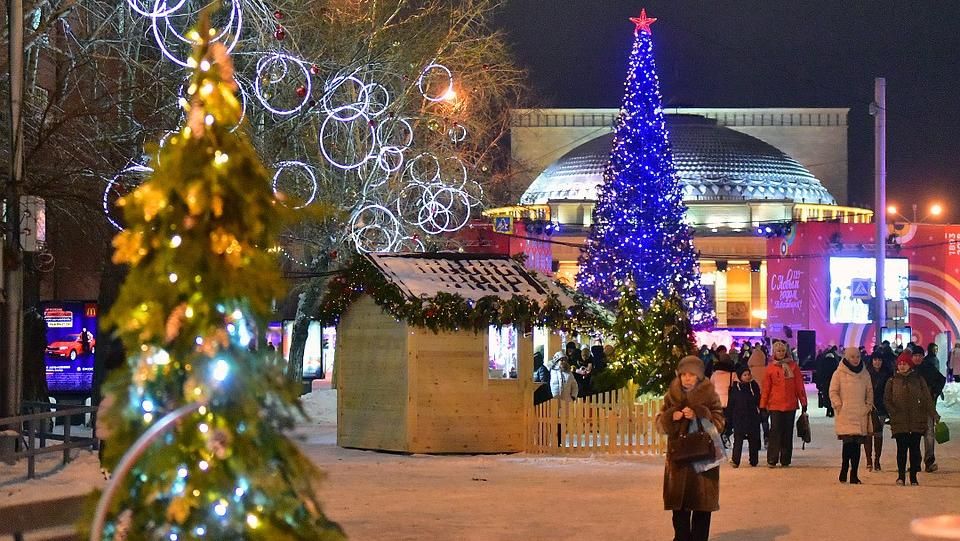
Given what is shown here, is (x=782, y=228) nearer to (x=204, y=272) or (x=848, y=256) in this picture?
(x=848, y=256)

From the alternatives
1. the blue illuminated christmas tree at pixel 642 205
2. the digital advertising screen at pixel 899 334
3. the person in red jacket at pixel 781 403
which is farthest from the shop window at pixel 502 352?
the blue illuminated christmas tree at pixel 642 205

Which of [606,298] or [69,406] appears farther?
[606,298]

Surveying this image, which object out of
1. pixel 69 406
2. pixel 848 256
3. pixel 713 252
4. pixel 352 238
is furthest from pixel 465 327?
pixel 713 252

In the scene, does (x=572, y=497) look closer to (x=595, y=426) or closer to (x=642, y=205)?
(x=595, y=426)

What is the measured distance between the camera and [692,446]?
11.0 metres

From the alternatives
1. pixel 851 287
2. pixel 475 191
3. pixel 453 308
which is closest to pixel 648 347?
pixel 453 308

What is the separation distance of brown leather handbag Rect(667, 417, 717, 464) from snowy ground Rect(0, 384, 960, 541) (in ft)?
4.75

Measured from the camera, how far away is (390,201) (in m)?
35.2

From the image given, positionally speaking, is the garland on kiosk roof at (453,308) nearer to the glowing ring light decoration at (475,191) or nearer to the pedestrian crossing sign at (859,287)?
the glowing ring light decoration at (475,191)

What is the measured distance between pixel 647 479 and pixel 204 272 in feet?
39.2

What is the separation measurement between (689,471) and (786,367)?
8579 mm

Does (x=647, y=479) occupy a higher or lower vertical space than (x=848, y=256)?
lower

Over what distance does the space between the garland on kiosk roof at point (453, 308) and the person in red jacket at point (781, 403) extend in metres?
3.06

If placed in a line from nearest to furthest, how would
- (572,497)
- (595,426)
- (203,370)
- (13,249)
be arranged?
1. (203,370)
2. (572,497)
3. (13,249)
4. (595,426)
